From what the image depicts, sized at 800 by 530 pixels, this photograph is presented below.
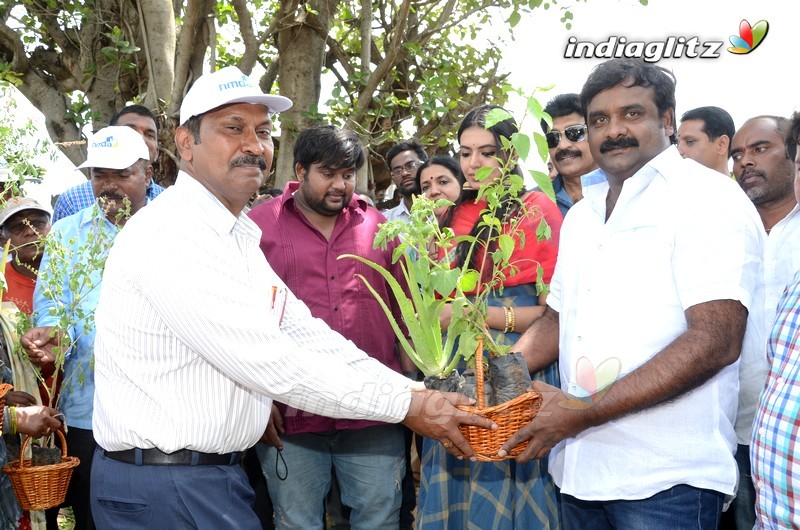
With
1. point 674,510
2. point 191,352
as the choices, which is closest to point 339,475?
point 191,352

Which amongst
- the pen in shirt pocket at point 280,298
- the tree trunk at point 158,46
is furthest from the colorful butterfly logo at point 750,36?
the tree trunk at point 158,46

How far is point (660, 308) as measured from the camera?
93.7 inches

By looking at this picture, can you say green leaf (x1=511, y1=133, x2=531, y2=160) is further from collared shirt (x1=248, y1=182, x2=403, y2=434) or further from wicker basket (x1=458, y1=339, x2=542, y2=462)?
collared shirt (x1=248, y1=182, x2=403, y2=434)

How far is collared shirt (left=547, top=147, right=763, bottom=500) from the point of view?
7.52ft

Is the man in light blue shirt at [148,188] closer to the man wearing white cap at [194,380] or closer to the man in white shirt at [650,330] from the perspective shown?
the man wearing white cap at [194,380]

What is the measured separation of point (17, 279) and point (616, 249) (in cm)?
337

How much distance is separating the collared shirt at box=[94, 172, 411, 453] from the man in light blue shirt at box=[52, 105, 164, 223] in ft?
7.32

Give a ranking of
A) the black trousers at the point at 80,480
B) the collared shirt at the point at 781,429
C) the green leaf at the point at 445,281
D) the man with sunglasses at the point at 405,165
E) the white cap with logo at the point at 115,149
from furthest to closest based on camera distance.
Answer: the man with sunglasses at the point at 405,165, the white cap with logo at the point at 115,149, the black trousers at the point at 80,480, the green leaf at the point at 445,281, the collared shirt at the point at 781,429

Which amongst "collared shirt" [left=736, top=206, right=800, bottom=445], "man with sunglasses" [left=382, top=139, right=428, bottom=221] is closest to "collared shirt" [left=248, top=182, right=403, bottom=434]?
"collared shirt" [left=736, top=206, right=800, bottom=445]

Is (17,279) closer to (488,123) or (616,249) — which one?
(488,123)

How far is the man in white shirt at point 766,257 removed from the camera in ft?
9.26

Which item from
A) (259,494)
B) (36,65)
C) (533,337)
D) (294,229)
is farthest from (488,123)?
(36,65)

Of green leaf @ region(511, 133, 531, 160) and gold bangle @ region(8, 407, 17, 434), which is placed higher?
green leaf @ region(511, 133, 531, 160)

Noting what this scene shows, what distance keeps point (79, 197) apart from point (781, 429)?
13.7 ft
